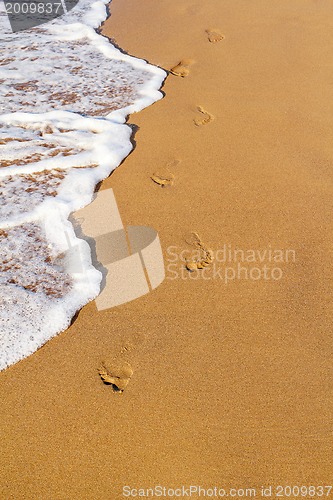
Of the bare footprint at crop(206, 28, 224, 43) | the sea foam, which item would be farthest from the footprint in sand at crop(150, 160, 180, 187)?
the bare footprint at crop(206, 28, 224, 43)

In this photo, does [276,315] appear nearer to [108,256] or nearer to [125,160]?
[108,256]

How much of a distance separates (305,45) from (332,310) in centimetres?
324

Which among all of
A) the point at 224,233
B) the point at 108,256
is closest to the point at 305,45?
the point at 224,233

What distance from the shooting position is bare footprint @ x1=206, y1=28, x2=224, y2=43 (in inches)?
190

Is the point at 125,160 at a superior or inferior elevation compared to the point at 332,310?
superior

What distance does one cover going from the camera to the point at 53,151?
11.8ft

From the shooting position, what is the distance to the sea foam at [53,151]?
2.39 meters

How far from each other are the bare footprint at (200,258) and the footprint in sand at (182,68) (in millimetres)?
2339

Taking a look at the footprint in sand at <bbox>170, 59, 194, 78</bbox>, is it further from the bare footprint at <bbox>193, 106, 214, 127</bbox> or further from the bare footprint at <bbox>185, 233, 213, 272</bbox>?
the bare footprint at <bbox>185, 233, 213, 272</bbox>

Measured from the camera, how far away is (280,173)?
2996 mm

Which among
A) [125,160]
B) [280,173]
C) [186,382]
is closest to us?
[186,382]

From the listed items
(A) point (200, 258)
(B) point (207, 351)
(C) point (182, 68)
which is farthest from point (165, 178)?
(C) point (182, 68)

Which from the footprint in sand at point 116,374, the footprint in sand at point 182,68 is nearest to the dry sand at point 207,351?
the footprint in sand at point 116,374

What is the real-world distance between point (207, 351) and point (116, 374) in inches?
16.0
